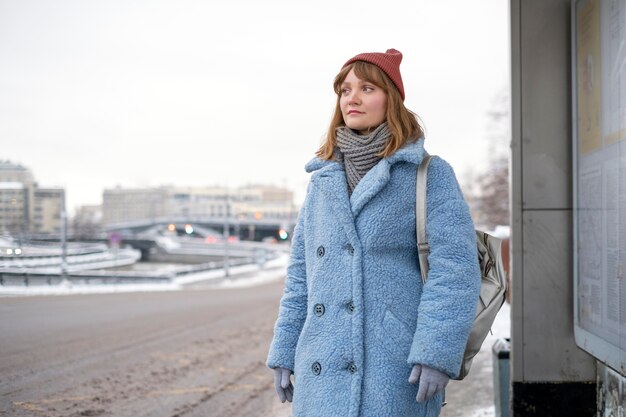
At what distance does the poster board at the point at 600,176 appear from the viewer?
10.2 ft

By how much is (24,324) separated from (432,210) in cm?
636

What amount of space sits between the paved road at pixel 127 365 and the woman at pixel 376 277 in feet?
10.5

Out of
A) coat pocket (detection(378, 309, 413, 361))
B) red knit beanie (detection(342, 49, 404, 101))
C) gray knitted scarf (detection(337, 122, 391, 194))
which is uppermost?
red knit beanie (detection(342, 49, 404, 101))

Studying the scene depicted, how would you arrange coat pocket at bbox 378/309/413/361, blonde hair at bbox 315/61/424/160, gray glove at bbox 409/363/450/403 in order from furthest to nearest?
blonde hair at bbox 315/61/424/160 → coat pocket at bbox 378/309/413/361 → gray glove at bbox 409/363/450/403

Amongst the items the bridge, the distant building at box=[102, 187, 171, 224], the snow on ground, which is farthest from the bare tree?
the distant building at box=[102, 187, 171, 224]

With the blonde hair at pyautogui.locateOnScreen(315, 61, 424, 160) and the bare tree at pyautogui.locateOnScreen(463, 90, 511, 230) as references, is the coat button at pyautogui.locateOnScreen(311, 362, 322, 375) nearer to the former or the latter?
the blonde hair at pyautogui.locateOnScreen(315, 61, 424, 160)

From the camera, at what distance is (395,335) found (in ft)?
7.43

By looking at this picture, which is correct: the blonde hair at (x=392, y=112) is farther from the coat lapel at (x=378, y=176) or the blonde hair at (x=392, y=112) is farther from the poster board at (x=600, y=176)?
the poster board at (x=600, y=176)

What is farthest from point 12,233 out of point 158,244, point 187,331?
point 158,244

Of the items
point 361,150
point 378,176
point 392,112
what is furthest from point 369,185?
point 392,112

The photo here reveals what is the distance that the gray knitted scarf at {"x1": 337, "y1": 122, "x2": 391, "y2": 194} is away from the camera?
95.5 inches

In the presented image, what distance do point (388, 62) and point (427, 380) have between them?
1178 millimetres

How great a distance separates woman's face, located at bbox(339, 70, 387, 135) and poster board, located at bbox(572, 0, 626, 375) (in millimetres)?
1298

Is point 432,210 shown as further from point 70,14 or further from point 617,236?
point 70,14
